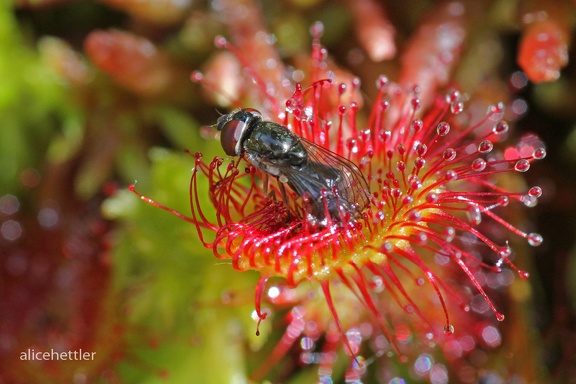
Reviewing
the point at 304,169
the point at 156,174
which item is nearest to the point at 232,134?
the point at 304,169

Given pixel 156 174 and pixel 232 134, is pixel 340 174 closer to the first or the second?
pixel 232 134

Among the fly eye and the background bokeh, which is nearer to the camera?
the fly eye

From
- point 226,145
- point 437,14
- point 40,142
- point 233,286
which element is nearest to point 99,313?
point 233,286

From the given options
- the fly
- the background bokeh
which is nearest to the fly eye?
the fly

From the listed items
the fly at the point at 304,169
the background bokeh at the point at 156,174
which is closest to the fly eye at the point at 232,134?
the fly at the point at 304,169

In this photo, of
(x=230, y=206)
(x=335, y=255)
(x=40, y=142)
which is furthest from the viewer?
(x=40, y=142)

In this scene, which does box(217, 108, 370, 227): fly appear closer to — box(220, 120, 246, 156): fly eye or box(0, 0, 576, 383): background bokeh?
box(220, 120, 246, 156): fly eye

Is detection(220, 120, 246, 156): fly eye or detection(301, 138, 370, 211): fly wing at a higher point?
detection(220, 120, 246, 156): fly eye

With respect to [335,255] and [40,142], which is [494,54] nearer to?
[335,255]
